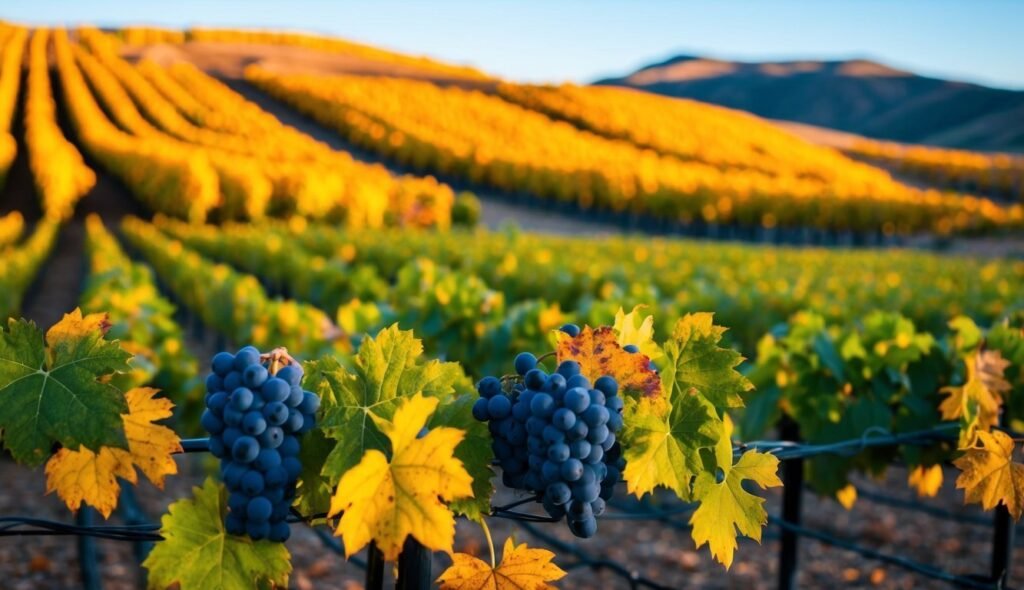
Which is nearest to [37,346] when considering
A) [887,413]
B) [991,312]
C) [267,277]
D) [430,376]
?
[430,376]

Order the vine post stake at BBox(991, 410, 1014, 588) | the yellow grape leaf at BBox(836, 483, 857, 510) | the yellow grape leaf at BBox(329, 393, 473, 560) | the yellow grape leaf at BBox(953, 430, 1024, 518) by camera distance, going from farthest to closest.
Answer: the yellow grape leaf at BBox(836, 483, 857, 510), the vine post stake at BBox(991, 410, 1014, 588), the yellow grape leaf at BBox(953, 430, 1024, 518), the yellow grape leaf at BBox(329, 393, 473, 560)

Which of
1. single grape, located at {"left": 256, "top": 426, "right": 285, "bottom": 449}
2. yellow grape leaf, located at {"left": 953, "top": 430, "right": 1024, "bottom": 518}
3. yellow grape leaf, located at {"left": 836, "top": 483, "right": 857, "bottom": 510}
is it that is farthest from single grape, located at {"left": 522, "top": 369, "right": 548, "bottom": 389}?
yellow grape leaf, located at {"left": 836, "top": 483, "right": 857, "bottom": 510}

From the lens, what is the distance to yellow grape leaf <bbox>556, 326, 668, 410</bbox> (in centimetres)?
113

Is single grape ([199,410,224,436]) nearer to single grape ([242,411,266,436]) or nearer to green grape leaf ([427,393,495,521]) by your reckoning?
single grape ([242,411,266,436])

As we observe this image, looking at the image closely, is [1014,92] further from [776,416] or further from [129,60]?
[776,416]

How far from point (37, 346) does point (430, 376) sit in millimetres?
500

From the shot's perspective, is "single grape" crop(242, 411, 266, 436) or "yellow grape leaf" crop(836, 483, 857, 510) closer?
"single grape" crop(242, 411, 266, 436)

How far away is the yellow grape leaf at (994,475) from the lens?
1.54 metres

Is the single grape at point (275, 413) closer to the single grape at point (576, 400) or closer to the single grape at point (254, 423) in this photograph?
the single grape at point (254, 423)

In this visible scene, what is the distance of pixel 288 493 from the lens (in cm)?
106

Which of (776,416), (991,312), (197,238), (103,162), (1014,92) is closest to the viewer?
(776,416)

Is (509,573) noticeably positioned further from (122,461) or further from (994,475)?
(994,475)

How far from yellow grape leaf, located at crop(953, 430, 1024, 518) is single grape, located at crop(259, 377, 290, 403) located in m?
1.25

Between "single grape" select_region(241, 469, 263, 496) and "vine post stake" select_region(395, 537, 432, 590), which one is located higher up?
"single grape" select_region(241, 469, 263, 496)
